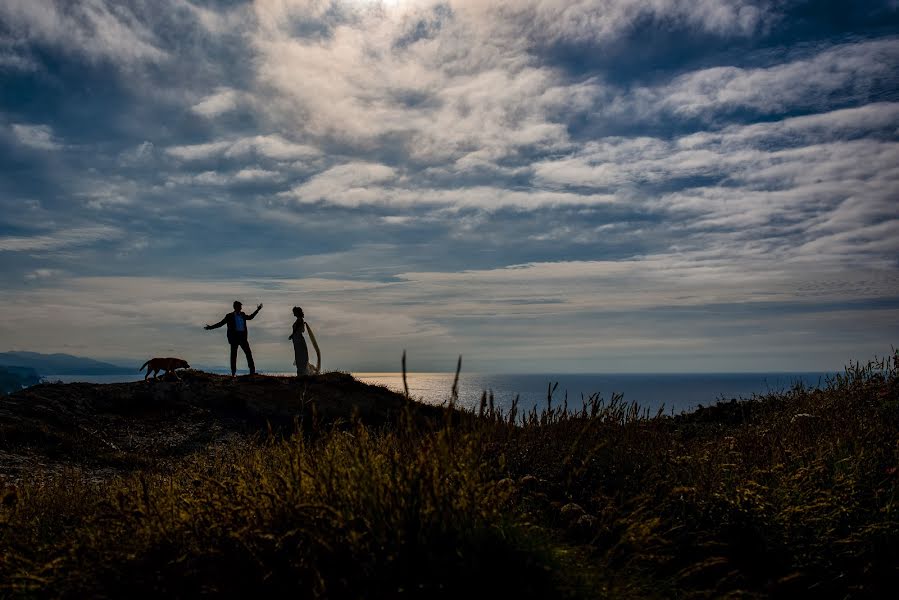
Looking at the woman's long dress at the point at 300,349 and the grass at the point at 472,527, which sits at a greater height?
the woman's long dress at the point at 300,349

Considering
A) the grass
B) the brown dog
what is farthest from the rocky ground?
the grass

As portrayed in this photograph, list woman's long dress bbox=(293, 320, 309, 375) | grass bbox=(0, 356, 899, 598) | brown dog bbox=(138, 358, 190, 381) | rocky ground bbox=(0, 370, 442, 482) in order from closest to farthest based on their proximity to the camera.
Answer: grass bbox=(0, 356, 899, 598)
rocky ground bbox=(0, 370, 442, 482)
brown dog bbox=(138, 358, 190, 381)
woman's long dress bbox=(293, 320, 309, 375)

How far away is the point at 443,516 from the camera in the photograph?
383 cm

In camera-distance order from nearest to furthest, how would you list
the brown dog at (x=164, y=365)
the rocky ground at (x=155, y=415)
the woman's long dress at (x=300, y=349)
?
the rocky ground at (x=155, y=415), the brown dog at (x=164, y=365), the woman's long dress at (x=300, y=349)

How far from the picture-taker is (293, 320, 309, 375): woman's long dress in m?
22.1

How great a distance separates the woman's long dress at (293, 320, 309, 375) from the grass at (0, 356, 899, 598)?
1420 centimetres

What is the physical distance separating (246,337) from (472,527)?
19.0 m

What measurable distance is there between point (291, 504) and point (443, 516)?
42.0 inches

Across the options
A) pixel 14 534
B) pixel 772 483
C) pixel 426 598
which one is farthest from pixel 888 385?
pixel 14 534

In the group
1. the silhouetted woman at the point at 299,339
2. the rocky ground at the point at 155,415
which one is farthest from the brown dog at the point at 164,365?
the silhouetted woman at the point at 299,339

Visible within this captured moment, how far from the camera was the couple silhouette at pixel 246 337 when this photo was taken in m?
21.1

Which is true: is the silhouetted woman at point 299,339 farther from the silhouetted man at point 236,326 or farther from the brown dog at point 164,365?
the brown dog at point 164,365

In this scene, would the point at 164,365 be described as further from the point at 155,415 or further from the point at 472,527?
the point at 472,527

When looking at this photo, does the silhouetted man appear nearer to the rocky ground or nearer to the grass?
the rocky ground
